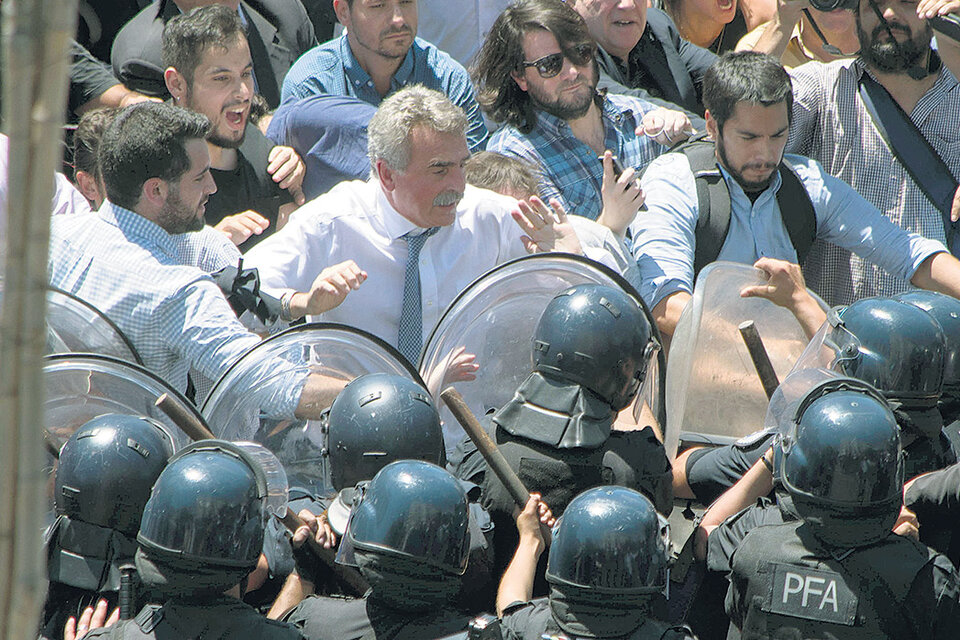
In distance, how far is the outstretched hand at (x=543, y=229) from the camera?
15.8 feet

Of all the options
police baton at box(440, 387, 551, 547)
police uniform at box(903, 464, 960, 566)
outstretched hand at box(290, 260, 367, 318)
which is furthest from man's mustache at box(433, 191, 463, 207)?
police uniform at box(903, 464, 960, 566)

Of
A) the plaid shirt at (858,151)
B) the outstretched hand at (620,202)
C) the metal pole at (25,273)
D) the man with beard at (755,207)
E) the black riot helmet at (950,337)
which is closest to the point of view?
the metal pole at (25,273)

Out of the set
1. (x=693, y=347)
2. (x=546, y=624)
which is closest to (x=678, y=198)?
(x=693, y=347)

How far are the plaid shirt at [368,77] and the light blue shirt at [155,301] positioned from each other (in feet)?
6.02

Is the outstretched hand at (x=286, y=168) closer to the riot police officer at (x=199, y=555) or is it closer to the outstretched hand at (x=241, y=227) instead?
the outstretched hand at (x=241, y=227)

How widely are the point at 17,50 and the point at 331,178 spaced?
15.9ft

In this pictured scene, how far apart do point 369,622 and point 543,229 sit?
2.21 m

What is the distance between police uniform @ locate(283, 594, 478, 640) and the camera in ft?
9.54

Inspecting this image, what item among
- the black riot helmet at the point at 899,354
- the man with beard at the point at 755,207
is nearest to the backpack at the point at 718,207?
the man with beard at the point at 755,207

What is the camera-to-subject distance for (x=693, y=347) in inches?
176

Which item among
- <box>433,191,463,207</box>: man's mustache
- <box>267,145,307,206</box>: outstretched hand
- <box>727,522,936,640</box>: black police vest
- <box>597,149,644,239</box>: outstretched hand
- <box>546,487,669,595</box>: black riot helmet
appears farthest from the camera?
<box>267,145,307,206</box>: outstretched hand

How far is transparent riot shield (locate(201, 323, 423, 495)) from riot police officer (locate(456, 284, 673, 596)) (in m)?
0.54

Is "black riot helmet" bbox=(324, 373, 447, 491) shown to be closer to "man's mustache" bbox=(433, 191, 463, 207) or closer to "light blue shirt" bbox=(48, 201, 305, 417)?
"light blue shirt" bbox=(48, 201, 305, 417)

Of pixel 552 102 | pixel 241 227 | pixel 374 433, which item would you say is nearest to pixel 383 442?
pixel 374 433
